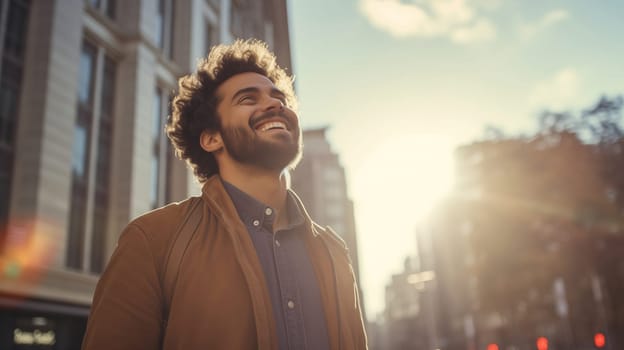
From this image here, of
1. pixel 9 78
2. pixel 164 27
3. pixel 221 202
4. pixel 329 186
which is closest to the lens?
pixel 221 202

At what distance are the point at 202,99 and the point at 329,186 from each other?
109122 mm

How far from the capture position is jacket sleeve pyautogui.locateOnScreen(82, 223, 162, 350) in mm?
1968

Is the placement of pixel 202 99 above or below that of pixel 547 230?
below

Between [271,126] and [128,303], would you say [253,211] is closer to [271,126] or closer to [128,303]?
[271,126]

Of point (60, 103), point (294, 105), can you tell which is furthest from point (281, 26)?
point (294, 105)

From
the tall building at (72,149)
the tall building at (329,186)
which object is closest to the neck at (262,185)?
the tall building at (72,149)

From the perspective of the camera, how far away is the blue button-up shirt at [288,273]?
2.26m

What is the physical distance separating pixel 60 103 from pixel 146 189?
16.8 ft

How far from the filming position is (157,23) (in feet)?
80.2

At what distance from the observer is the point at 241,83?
2.97 meters

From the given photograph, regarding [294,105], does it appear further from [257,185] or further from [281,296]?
[281,296]

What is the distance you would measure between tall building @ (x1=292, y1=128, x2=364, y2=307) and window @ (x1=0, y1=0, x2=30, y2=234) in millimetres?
90352

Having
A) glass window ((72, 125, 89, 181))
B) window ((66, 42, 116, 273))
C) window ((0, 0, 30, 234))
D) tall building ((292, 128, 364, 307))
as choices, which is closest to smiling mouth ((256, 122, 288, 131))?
window ((0, 0, 30, 234))

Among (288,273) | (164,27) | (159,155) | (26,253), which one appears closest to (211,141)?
(288,273)
